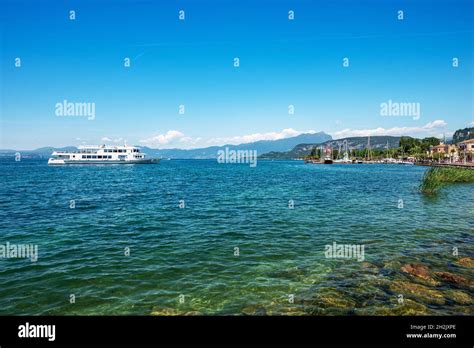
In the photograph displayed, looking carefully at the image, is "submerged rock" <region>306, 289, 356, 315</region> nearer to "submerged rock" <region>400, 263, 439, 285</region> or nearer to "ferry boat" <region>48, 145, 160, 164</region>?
"submerged rock" <region>400, 263, 439, 285</region>

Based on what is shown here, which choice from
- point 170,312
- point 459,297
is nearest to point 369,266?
point 459,297

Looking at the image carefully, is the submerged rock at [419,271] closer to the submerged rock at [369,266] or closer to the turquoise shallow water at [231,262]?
the turquoise shallow water at [231,262]

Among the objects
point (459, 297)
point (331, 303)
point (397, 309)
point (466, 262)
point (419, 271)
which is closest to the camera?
point (397, 309)

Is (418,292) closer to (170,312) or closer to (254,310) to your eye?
(254,310)

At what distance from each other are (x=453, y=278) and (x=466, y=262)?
130 inches

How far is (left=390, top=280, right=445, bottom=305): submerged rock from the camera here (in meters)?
12.5

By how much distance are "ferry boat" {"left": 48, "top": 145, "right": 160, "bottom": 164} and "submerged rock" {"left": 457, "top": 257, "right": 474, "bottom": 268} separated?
181503 mm

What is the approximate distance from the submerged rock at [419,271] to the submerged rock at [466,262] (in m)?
2.34

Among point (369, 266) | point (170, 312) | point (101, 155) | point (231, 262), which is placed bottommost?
point (170, 312)

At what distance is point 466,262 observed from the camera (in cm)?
1688

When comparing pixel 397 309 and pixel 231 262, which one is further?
pixel 231 262

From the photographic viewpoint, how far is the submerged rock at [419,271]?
47.6ft
